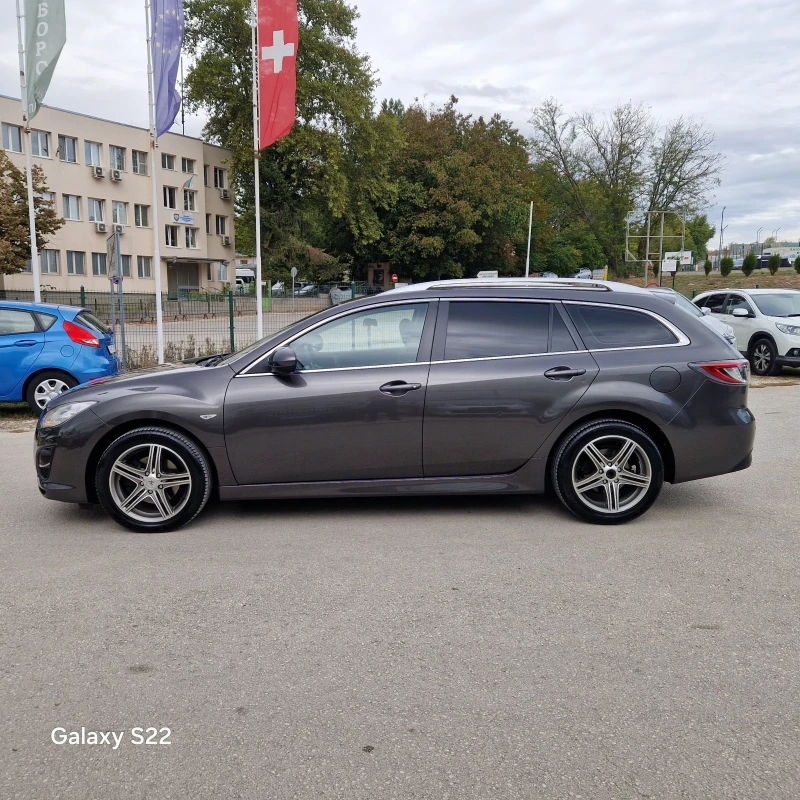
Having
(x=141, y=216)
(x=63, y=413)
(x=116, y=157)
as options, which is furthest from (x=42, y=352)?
(x=141, y=216)

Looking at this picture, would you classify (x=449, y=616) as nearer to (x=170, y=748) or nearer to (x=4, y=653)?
(x=170, y=748)

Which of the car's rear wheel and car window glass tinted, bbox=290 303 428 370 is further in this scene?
the car's rear wheel

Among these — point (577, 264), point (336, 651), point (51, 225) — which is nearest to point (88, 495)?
point (336, 651)

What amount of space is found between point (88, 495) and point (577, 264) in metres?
85.6

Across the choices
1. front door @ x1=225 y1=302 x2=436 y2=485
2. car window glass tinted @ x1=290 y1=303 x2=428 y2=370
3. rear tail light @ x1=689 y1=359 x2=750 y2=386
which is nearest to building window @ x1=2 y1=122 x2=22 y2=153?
car window glass tinted @ x1=290 y1=303 x2=428 y2=370

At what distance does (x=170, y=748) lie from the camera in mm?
2746

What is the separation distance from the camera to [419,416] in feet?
17.1

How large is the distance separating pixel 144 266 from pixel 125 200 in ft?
13.9

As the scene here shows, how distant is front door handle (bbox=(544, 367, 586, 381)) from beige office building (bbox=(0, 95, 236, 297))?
39338mm

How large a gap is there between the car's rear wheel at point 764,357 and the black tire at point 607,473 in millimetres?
11017

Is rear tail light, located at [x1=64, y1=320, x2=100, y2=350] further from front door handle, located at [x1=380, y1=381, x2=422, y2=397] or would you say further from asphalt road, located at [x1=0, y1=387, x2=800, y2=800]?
front door handle, located at [x1=380, y1=381, x2=422, y2=397]

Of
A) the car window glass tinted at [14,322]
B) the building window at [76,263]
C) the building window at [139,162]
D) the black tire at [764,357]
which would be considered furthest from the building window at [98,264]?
the black tire at [764,357]

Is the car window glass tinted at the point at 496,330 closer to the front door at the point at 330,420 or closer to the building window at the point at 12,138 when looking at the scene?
the front door at the point at 330,420

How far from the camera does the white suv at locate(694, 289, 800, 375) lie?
14.7 m
